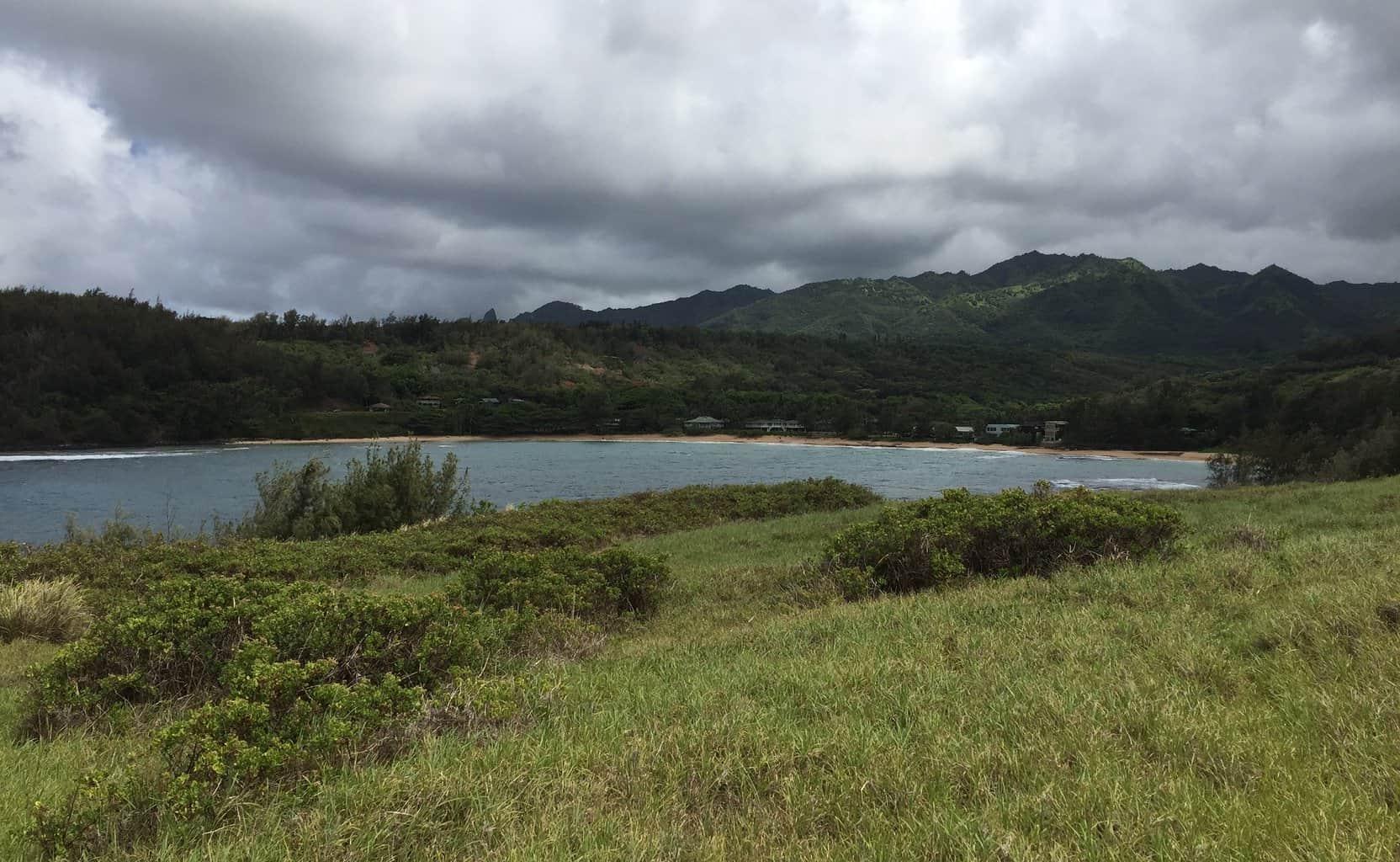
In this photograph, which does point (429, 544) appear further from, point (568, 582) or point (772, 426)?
point (772, 426)

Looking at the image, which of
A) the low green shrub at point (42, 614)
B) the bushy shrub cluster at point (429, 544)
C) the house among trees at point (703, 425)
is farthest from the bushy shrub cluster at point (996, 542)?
→ the house among trees at point (703, 425)

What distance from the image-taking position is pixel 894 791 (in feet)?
9.66

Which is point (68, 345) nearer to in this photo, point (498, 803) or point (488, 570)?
point (488, 570)

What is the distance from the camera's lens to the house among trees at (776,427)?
11319 centimetres

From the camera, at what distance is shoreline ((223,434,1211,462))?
77.4 metres

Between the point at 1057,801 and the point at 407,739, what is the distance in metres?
3.09

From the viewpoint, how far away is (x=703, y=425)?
4481 inches

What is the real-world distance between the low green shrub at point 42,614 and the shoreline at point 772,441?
65.6m

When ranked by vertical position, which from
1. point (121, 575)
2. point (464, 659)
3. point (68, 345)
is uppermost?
point (68, 345)

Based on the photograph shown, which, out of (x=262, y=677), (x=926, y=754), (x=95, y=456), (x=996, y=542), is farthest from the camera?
(x=95, y=456)

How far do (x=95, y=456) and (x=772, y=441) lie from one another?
249ft

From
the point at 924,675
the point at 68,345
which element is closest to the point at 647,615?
the point at 924,675

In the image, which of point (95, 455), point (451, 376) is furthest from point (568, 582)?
point (451, 376)

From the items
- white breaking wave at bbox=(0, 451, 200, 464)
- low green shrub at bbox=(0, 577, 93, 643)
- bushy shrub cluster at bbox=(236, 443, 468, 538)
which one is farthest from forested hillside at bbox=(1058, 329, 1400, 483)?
white breaking wave at bbox=(0, 451, 200, 464)
